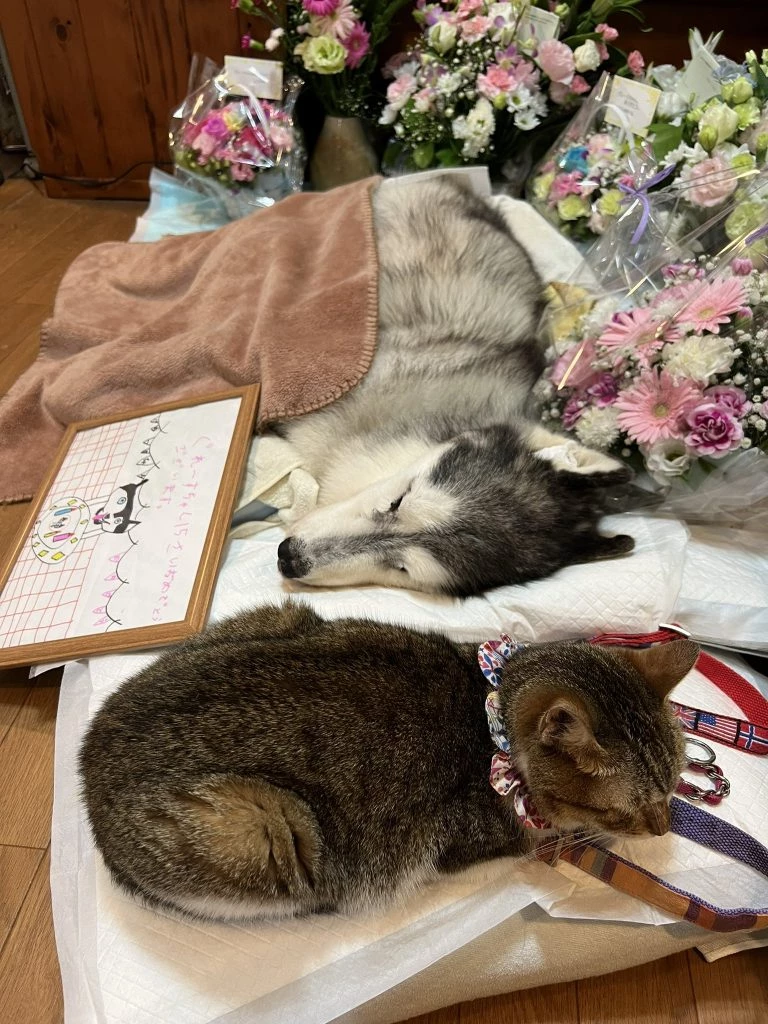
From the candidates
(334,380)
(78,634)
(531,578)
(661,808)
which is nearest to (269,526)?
(334,380)

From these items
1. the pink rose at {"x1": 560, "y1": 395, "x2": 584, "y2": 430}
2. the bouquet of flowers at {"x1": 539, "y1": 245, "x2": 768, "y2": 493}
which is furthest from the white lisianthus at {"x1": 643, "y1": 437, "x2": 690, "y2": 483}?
the pink rose at {"x1": 560, "y1": 395, "x2": 584, "y2": 430}

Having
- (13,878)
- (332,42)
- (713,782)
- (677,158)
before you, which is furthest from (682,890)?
(332,42)

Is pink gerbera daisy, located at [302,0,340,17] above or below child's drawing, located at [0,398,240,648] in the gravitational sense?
above

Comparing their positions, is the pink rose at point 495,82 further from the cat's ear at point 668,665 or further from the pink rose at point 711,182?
the cat's ear at point 668,665

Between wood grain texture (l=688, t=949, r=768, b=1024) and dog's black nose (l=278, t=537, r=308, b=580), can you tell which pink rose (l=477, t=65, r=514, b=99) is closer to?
dog's black nose (l=278, t=537, r=308, b=580)

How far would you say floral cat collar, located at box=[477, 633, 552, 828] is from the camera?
1066 mm

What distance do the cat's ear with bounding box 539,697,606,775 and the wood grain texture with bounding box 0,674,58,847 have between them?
1005 millimetres

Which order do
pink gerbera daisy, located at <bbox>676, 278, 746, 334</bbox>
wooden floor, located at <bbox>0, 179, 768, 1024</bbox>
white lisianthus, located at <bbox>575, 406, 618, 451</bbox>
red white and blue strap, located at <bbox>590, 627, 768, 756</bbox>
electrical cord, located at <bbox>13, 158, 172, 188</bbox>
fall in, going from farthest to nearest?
electrical cord, located at <bbox>13, 158, 172, 188</bbox>, white lisianthus, located at <bbox>575, 406, 618, 451</bbox>, pink gerbera daisy, located at <bbox>676, 278, 746, 334</bbox>, red white and blue strap, located at <bbox>590, 627, 768, 756</bbox>, wooden floor, located at <bbox>0, 179, 768, 1024</bbox>

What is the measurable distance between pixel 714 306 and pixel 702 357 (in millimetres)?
136

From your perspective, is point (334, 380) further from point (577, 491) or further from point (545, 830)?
point (545, 830)

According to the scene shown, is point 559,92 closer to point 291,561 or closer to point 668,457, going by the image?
point 668,457

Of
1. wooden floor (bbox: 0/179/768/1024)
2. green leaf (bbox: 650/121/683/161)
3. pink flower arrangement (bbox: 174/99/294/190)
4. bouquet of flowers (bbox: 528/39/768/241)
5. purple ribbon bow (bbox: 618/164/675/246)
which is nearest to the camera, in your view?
wooden floor (bbox: 0/179/768/1024)

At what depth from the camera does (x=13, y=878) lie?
127 cm

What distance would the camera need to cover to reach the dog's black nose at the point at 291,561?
4.83ft
